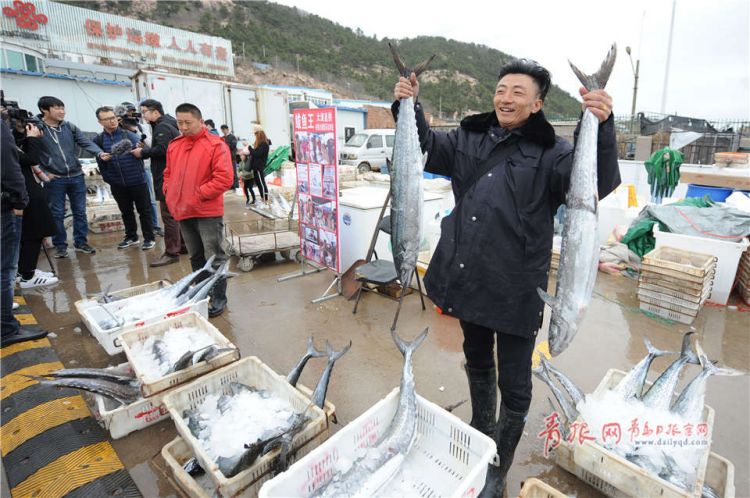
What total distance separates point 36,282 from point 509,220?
5.94 m

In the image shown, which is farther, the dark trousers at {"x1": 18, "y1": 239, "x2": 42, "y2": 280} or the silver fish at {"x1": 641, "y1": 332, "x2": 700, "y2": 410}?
the dark trousers at {"x1": 18, "y1": 239, "x2": 42, "y2": 280}

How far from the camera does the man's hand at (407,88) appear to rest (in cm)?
203

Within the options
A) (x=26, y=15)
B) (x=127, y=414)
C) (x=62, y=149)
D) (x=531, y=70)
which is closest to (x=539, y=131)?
(x=531, y=70)

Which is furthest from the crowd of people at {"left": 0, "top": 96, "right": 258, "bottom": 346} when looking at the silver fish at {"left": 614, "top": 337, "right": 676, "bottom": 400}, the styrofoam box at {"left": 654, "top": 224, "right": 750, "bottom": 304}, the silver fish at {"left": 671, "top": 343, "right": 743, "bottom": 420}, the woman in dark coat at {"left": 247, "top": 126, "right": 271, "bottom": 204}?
the styrofoam box at {"left": 654, "top": 224, "right": 750, "bottom": 304}

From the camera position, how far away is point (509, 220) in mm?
1764

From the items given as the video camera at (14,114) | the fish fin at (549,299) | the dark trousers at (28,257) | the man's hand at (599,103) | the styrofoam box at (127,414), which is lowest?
the styrofoam box at (127,414)

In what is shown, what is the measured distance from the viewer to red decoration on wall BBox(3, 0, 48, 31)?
2169 centimetres

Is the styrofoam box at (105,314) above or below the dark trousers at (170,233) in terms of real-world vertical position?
below

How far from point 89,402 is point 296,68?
163 ft

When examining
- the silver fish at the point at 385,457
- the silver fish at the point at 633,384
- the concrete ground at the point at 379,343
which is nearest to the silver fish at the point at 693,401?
the silver fish at the point at 633,384

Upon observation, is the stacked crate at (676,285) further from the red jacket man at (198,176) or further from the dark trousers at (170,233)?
the dark trousers at (170,233)

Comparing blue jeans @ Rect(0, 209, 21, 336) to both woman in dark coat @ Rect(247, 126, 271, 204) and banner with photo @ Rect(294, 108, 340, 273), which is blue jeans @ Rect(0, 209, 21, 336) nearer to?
banner with photo @ Rect(294, 108, 340, 273)

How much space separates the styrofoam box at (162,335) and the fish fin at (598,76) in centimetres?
271

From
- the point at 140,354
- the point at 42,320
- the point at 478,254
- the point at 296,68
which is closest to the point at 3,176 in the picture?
the point at 42,320
